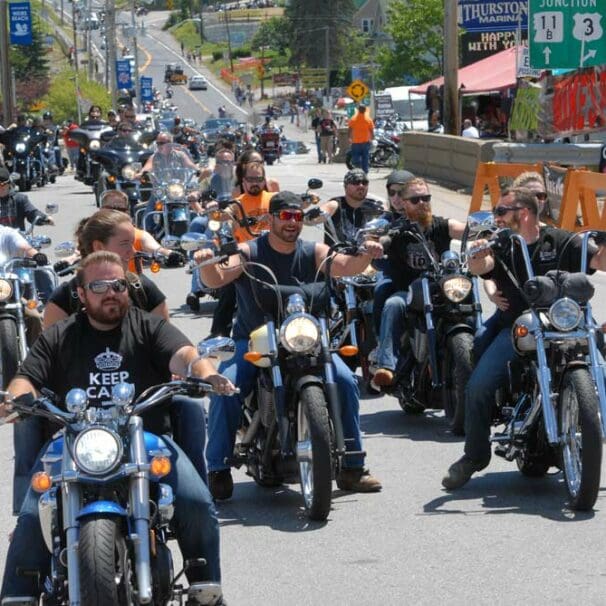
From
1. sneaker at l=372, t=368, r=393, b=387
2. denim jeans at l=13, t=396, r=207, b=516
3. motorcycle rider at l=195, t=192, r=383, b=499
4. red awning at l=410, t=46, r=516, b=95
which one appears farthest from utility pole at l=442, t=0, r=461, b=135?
denim jeans at l=13, t=396, r=207, b=516

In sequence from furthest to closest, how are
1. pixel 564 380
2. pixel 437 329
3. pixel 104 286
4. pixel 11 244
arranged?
pixel 11 244 → pixel 437 329 → pixel 564 380 → pixel 104 286

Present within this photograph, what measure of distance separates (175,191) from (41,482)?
1563cm

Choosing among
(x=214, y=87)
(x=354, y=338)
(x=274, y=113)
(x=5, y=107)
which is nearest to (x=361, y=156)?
(x=5, y=107)

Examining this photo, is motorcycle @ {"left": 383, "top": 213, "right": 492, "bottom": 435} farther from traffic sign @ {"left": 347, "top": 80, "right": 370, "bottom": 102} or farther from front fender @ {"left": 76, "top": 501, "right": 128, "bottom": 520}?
traffic sign @ {"left": 347, "top": 80, "right": 370, "bottom": 102}

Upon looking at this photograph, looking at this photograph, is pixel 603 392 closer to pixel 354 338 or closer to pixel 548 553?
pixel 548 553

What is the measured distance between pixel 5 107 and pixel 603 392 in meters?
47.1

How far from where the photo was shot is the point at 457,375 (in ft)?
32.8

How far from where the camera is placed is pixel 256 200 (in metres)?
14.0

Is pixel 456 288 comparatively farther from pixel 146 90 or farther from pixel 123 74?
pixel 146 90

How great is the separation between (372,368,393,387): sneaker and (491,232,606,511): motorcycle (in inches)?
82.1

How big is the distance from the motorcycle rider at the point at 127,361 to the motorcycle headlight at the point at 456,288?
168 inches

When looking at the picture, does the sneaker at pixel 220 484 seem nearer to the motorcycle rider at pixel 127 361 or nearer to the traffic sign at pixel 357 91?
the motorcycle rider at pixel 127 361

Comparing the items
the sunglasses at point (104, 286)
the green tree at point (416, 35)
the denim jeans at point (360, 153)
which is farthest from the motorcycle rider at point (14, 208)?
the green tree at point (416, 35)

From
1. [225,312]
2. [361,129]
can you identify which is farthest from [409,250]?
[361,129]
